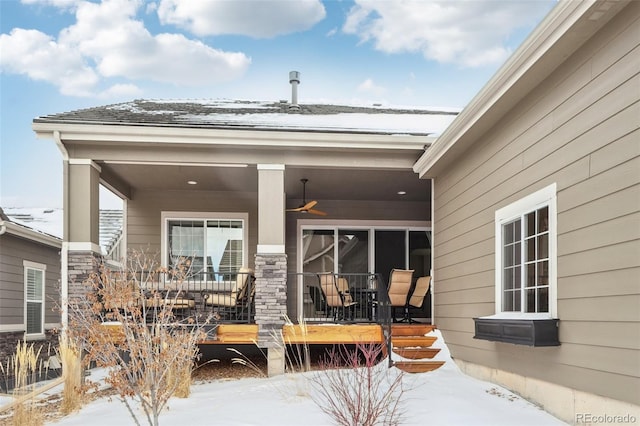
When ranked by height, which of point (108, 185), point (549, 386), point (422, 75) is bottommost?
point (549, 386)

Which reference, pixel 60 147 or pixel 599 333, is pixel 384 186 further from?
pixel 599 333

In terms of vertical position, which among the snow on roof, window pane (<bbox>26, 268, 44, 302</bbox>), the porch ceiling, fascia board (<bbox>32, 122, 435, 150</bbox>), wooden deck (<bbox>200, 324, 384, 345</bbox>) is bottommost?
wooden deck (<bbox>200, 324, 384, 345</bbox>)

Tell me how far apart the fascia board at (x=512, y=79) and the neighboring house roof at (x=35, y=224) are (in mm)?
7797

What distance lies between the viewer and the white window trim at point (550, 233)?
500cm

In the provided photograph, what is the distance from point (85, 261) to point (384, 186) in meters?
5.28

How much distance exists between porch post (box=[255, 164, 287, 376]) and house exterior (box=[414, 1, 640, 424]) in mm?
2636

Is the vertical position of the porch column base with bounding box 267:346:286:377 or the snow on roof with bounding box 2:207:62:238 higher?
the snow on roof with bounding box 2:207:62:238

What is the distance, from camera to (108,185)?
9.89 meters

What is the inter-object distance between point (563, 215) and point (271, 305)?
4462 mm

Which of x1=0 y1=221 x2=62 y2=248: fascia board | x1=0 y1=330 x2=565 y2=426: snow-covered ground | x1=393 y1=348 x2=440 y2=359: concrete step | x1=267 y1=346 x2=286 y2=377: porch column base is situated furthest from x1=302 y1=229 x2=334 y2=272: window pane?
x1=0 y1=221 x2=62 y2=248: fascia board

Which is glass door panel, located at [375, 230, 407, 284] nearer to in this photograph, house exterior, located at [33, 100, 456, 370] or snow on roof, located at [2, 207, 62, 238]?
house exterior, located at [33, 100, 456, 370]

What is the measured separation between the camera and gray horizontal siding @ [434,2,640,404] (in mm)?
3959

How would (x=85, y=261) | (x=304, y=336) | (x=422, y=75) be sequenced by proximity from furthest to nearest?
(x=422, y=75) < (x=85, y=261) < (x=304, y=336)

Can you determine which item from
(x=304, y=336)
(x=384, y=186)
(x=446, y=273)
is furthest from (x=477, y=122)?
(x=384, y=186)
